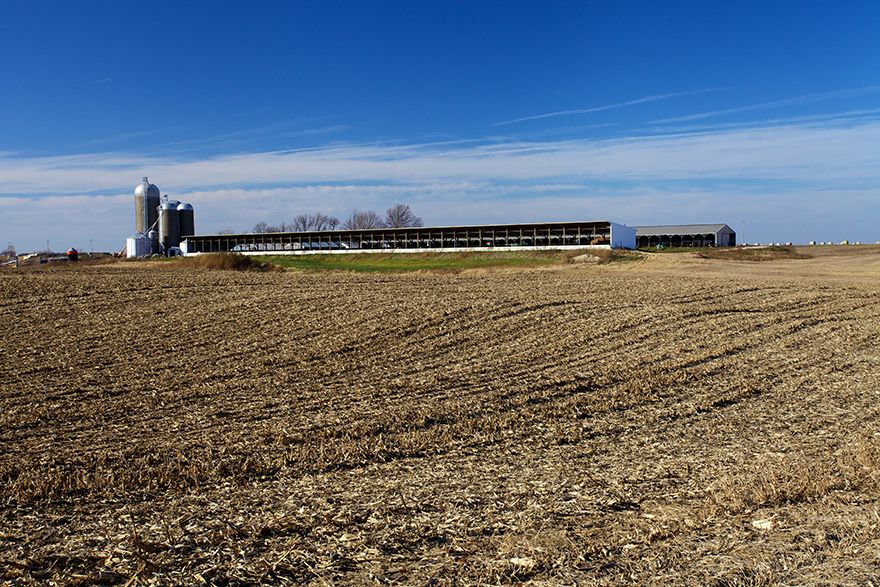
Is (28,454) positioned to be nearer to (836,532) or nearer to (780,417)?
(836,532)

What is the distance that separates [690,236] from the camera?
115500mm

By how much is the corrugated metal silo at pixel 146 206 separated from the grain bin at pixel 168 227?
3264 millimetres

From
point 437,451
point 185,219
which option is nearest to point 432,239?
point 185,219

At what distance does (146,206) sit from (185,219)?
615 centimetres

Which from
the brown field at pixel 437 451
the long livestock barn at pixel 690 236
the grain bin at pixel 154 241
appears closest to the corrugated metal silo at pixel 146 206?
the grain bin at pixel 154 241

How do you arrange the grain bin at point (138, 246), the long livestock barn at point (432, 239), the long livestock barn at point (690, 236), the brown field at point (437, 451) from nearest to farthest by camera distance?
the brown field at point (437, 451), the long livestock barn at point (432, 239), the grain bin at point (138, 246), the long livestock barn at point (690, 236)

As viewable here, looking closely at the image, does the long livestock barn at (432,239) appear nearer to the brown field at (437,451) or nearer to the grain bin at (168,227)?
the grain bin at (168,227)

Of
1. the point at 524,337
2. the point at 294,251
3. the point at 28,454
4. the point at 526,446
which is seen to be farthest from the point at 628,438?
the point at 294,251

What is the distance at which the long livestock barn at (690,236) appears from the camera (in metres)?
114

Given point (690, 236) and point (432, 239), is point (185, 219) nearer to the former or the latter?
point (432, 239)

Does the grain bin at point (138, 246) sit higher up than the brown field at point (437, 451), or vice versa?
the grain bin at point (138, 246)

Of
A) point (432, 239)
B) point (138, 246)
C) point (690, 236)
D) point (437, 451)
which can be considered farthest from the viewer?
point (690, 236)

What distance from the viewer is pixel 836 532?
20.0 ft

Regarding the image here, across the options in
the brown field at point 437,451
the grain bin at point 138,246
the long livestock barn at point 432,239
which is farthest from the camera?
the grain bin at point 138,246
